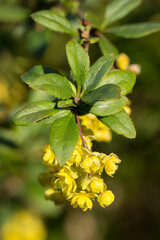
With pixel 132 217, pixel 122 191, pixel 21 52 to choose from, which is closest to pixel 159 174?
pixel 122 191

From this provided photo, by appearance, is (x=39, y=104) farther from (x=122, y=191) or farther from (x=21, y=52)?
(x=122, y=191)

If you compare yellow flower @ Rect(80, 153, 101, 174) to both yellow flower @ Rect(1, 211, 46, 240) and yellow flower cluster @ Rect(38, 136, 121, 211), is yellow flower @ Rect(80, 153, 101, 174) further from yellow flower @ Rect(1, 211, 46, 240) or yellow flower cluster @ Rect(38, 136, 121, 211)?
yellow flower @ Rect(1, 211, 46, 240)

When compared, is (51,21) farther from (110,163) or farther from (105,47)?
(110,163)

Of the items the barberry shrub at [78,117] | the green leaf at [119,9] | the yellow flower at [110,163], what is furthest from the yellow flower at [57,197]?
the green leaf at [119,9]

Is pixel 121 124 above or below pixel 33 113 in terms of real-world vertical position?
below

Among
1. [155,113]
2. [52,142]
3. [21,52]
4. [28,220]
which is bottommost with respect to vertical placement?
[28,220]

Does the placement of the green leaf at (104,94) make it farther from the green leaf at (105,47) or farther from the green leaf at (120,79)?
the green leaf at (105,47)

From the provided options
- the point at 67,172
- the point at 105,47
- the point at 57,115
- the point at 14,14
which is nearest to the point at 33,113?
the point at 57,115
